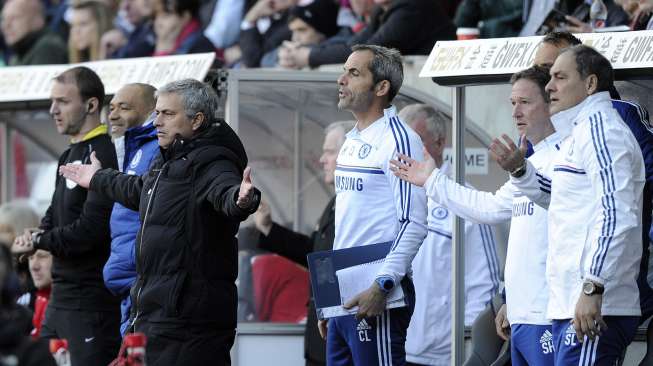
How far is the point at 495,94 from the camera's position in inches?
339

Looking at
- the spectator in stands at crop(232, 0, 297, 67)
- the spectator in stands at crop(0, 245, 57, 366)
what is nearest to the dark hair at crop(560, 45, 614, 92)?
the spectator in stands at crop(0, 245, 57, 366)

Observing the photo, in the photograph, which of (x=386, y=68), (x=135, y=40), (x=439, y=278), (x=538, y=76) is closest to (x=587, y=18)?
(x=439, y=278)

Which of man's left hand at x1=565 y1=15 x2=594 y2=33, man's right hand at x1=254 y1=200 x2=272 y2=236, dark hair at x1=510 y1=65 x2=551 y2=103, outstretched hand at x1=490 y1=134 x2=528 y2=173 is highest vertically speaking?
man's left hand at x1=565 y1=15 x2=594 y2=33

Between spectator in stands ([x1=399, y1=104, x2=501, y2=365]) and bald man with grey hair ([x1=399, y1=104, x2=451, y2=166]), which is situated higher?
bald man with grey hair ([x1=399, y1=104, x2=451, y2=166])

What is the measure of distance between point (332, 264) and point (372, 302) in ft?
1.01

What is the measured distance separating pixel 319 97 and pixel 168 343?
3.11 m

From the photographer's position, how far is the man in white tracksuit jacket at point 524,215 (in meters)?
6.68

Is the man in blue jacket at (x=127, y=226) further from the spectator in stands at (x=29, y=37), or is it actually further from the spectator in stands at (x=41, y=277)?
the spectator in stands at (x=29, y=37)

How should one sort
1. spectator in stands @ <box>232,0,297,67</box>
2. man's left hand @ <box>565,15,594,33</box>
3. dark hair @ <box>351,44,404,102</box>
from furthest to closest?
spectator in stands @ <box>232,0,297,67</box>, man's left hand @ <box>565,15,594,33</box>, dark hair @ <box>351,44,404,102</box>

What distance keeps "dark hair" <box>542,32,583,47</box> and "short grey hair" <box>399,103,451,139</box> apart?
1.27 metres

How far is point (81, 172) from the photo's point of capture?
25.2 feet

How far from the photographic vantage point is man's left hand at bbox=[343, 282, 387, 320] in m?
6.88

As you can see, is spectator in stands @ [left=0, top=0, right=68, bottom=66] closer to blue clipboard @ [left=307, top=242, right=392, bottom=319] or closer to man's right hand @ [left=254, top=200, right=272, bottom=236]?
man's right hand @ [left=254, top=200, right=272, bottom=236]

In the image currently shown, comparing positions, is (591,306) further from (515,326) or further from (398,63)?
(398,63)
